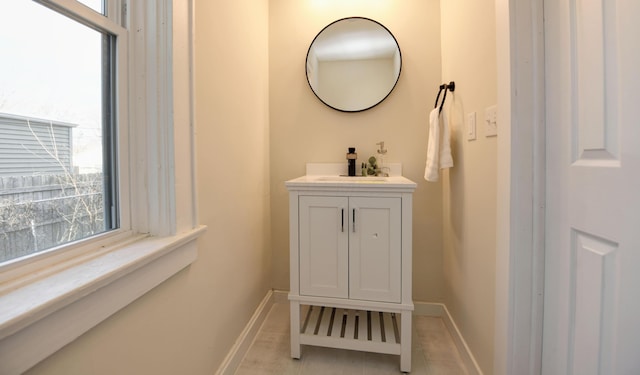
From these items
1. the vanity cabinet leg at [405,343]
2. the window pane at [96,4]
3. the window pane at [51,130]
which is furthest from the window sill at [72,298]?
the vanity cabinet leg at [405,343]

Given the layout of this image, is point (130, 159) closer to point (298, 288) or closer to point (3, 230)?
point (3, 230)

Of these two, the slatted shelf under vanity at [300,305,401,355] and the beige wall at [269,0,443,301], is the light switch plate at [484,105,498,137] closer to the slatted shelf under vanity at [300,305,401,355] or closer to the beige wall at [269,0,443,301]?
the beige wall at [269,0,443,301]

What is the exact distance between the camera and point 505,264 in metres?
0.92

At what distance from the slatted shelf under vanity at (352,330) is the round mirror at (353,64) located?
1.26 meters

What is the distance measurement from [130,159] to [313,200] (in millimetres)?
758

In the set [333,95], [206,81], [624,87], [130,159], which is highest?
[333,95]

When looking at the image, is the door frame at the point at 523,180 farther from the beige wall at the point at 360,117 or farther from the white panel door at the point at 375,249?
the beige wall at the point at 360,117

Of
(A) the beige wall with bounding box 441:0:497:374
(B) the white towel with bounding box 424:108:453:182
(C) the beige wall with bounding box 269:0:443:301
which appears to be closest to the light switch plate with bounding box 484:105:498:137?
(A) the beige wall with bounding box 441:0:497:374

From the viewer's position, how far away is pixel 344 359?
4.54ft

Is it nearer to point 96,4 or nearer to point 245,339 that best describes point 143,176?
point 96,4

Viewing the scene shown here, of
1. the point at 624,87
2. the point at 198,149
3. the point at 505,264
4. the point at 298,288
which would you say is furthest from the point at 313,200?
the point at 624,87

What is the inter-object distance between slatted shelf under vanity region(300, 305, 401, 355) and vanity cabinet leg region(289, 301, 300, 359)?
0.08 feet

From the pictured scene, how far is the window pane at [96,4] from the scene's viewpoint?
0.72m

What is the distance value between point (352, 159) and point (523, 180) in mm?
977
